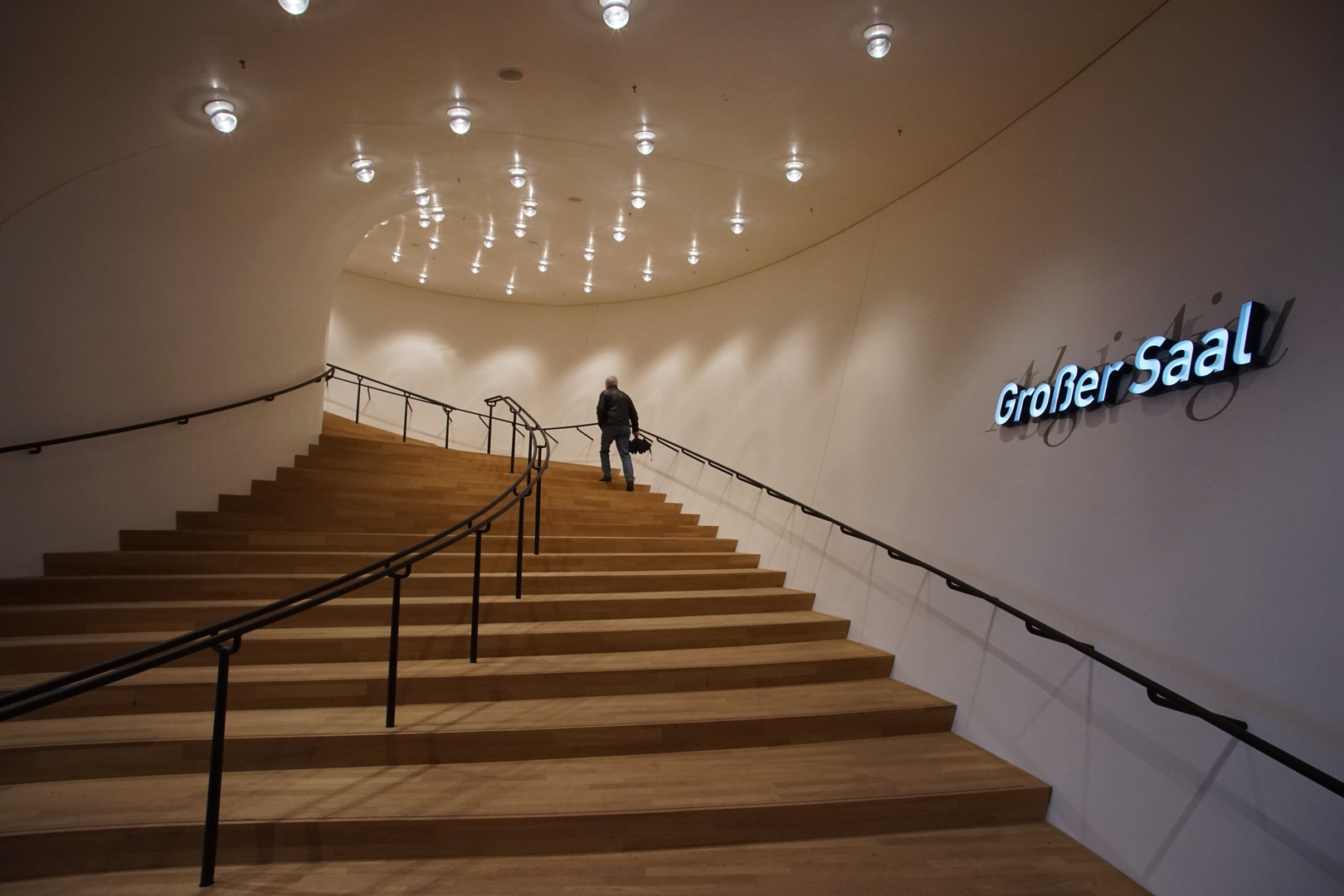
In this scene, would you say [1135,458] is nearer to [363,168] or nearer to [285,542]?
[285,542]

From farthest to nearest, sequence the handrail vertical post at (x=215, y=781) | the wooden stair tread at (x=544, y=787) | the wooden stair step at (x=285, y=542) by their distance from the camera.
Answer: the wooden stair step at (x=285, y=542)
the wooden stair tread at (x=544, y=787)
the handrail vertical post at (x=215, y=781)

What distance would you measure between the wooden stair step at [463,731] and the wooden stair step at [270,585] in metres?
1.40

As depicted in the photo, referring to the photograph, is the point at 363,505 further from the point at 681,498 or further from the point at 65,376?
the point at 681,498

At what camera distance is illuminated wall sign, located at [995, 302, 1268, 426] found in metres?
3.09

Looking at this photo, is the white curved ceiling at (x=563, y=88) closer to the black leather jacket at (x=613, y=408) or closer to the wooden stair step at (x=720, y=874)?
the black leather jacket at (x=613, y=408)

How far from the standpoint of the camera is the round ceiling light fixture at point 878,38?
418cm

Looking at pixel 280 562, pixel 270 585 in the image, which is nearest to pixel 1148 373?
pixel 270 585

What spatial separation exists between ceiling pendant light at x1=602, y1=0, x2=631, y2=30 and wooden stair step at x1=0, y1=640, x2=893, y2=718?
374 cm

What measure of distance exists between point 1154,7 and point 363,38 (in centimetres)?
457

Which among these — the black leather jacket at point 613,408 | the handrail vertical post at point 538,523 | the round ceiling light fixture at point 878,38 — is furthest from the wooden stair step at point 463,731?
the black leather jacket at point 613,408

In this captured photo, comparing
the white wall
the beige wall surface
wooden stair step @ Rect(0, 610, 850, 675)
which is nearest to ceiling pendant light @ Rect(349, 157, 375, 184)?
the white wall

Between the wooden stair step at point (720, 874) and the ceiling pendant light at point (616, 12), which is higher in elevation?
the ceiling pendant light at point (616, 12)

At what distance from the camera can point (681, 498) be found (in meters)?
9.38

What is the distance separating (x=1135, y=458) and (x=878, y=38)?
8.99ft
